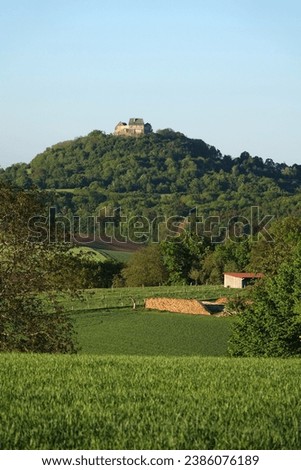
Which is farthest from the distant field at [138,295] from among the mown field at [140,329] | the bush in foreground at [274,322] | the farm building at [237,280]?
the bush in foreground at [274,322]

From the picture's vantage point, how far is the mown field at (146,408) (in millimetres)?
9703

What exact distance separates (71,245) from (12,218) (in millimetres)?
2921

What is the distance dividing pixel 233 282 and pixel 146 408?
308 ft

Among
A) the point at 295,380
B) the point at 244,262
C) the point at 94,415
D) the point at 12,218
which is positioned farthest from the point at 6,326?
the point at 244,262

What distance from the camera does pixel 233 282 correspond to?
105312 mm

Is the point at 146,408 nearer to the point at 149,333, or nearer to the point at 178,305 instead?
→ the point at 149,333

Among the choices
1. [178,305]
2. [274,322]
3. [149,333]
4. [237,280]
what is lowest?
[149,333]

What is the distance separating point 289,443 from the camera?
9.66m

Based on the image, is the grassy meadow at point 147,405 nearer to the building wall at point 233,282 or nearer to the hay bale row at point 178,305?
the hay bale row at point 178,305

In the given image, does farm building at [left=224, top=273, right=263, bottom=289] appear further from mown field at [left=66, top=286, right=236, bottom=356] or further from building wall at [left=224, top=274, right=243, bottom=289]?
mown field at [left=66, top=286, right=236, bottom=356]

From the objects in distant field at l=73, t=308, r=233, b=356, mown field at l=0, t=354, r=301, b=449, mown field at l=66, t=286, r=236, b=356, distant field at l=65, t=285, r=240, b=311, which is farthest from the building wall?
mown field at l=0, t=354, r=301, b=449

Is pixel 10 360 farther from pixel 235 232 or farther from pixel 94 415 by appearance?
pixel 235 232

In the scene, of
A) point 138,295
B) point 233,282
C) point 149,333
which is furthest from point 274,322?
point 233,282

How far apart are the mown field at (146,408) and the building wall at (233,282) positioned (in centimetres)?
8519
